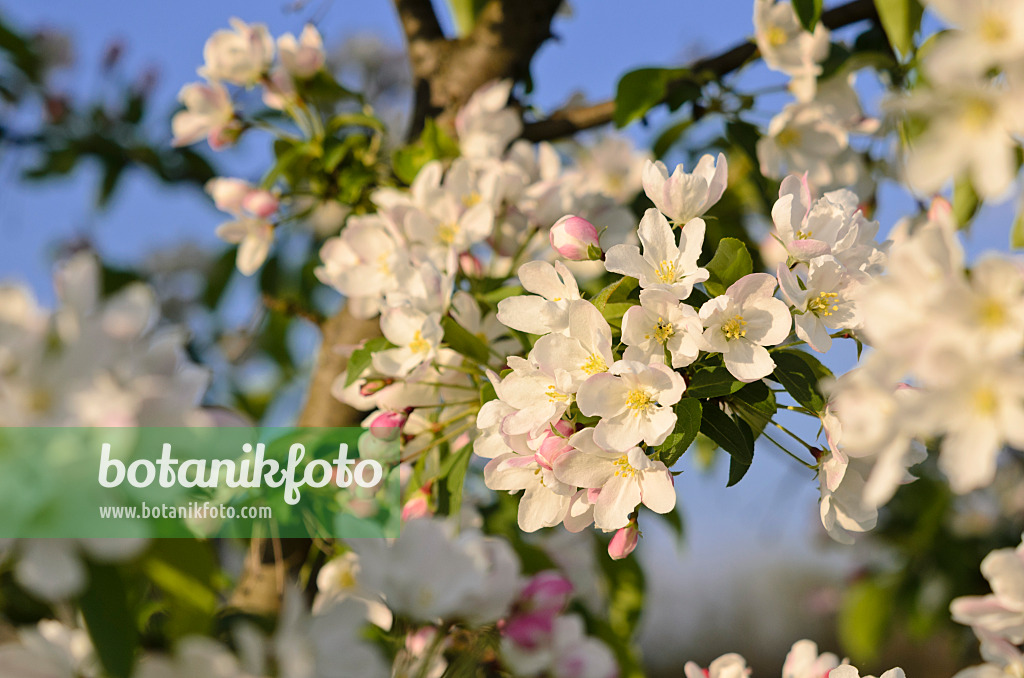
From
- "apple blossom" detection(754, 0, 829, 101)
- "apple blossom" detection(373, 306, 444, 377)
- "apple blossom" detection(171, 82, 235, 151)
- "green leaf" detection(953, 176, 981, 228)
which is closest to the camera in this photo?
"apple blossom" detection(373, 306, 444, 377)

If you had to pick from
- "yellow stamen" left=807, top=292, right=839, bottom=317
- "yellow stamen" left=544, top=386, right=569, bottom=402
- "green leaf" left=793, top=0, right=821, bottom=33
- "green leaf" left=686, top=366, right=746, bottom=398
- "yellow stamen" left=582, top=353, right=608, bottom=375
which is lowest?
"green leaf" left=686, top=366, right=746, bottom=398

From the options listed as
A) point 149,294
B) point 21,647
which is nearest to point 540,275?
point 149,294

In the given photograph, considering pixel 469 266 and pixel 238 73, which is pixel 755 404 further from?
pixel 238 73

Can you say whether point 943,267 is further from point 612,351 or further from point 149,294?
point 149,294

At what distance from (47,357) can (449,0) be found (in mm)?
1097

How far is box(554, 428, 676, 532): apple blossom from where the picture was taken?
0.57 m

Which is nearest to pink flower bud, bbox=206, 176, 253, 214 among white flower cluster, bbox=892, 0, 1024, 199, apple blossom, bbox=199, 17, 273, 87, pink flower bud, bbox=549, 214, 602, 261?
apple blossom, bbox=199, 17, 273, 87

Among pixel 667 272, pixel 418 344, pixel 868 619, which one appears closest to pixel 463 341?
pixel 418 344

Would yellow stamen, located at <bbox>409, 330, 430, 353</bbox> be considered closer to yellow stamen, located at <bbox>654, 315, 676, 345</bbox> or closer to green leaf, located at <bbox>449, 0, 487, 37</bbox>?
yellow stamen, located at <bbox>654, 315, 676, 345</bbox>

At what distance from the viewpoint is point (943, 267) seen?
0.37 metres

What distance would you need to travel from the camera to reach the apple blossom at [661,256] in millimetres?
578

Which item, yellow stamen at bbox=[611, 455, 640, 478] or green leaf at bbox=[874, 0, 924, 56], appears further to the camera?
green leaf at bbox=[874, 0, 924, 56]

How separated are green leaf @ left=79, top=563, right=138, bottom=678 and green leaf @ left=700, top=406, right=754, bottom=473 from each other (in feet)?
1.33

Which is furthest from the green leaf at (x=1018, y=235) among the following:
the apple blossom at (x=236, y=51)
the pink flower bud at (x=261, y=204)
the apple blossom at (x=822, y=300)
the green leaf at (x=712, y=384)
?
the apple blossom at (x=236, y=51)
